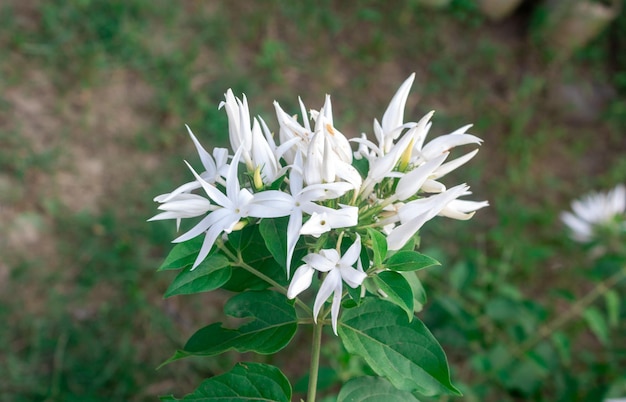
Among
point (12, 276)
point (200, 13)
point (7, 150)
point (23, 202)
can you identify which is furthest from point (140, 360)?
point (200, 13)

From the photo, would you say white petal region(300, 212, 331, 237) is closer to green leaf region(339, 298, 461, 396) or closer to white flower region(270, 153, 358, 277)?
white flower region(270, 153, 358, 277)

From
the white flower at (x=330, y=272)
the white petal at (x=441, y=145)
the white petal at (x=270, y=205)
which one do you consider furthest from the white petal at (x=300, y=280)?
the white petal at (x=441, y=145)

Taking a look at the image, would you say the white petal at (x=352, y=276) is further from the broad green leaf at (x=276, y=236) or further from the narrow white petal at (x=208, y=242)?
→ the narrow white petal at (x=208, y=242)

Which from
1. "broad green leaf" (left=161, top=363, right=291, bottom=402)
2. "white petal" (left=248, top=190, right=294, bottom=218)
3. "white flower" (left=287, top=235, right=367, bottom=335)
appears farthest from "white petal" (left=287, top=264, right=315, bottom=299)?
"broad green leaf" (left=161, top=363, right=291, bottom=402)

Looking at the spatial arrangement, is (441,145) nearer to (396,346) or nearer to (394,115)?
(394,115)

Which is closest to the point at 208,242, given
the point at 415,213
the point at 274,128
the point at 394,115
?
the point at 415,213
